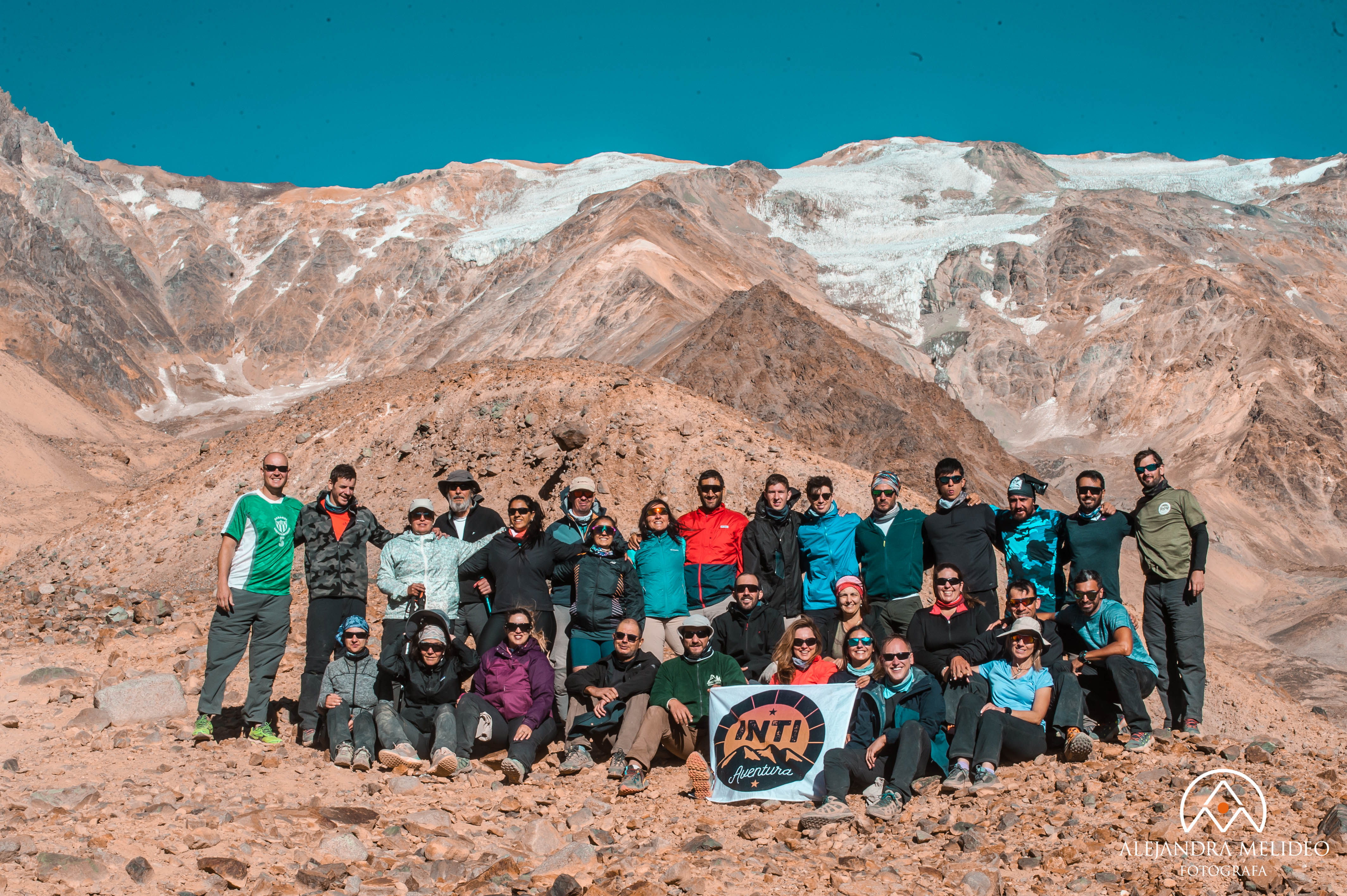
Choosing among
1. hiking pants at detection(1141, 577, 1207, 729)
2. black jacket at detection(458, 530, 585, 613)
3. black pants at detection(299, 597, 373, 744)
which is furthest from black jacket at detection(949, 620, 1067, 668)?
black pants at detection(299, 597, 373, 744)

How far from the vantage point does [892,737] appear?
6.48 m

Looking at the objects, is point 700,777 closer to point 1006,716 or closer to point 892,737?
point 892,737

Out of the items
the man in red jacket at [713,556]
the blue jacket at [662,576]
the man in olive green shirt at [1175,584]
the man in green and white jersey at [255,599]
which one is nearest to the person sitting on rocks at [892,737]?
the man in red jacket at [713,556]

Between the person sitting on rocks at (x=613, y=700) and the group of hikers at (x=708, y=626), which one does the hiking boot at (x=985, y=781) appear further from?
the person sitting on rocks at (x=613, y=700)

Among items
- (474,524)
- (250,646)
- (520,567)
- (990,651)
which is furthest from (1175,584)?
(250,646)

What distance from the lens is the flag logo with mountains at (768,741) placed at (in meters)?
6.57

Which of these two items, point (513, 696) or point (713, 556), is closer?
point (513, 696)

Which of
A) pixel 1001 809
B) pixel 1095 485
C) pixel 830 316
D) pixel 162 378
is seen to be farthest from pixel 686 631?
pixel 162 378

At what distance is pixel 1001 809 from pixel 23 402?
129 ft

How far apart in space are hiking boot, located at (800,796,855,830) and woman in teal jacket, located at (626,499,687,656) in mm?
2009

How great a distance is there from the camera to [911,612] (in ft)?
25.2

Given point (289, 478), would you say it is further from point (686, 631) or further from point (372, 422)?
point (686, 631)

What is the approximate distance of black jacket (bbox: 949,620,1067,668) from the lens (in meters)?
6.89

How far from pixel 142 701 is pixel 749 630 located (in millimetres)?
4858
